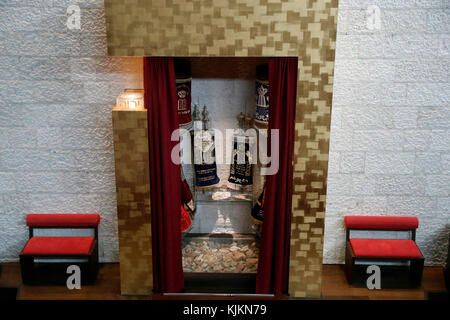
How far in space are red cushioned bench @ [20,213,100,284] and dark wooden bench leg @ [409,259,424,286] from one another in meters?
2.30

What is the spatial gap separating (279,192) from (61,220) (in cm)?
168

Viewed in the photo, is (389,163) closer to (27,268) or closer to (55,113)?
(55,113)

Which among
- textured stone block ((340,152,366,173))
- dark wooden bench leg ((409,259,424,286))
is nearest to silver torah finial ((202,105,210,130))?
textured stone block ((340,152,366,173))

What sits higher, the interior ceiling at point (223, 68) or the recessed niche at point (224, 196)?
the interior ceiling at point (223, 68)

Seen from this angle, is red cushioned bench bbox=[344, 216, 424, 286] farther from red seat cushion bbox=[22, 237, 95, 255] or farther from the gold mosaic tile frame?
red seat cushion bbox=[22, 237, 95, 255]

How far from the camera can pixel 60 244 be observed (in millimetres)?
3400

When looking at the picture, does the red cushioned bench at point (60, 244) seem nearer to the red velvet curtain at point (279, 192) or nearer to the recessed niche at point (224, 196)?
the recessed niche at point (224, 196)

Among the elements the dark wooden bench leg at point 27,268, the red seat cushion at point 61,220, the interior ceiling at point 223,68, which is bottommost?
the dark wooden bench leg at point 27,268

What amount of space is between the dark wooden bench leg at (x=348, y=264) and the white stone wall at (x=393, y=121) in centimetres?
14

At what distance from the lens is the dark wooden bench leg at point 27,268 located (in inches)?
130

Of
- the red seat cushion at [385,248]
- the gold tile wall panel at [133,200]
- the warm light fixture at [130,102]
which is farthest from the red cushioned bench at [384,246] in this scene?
the warm light fixture at [130,102]

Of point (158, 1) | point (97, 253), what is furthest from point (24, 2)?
point (97, 253)

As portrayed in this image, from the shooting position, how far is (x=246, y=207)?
3.73 m

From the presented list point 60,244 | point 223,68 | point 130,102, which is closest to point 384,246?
point 223,68
